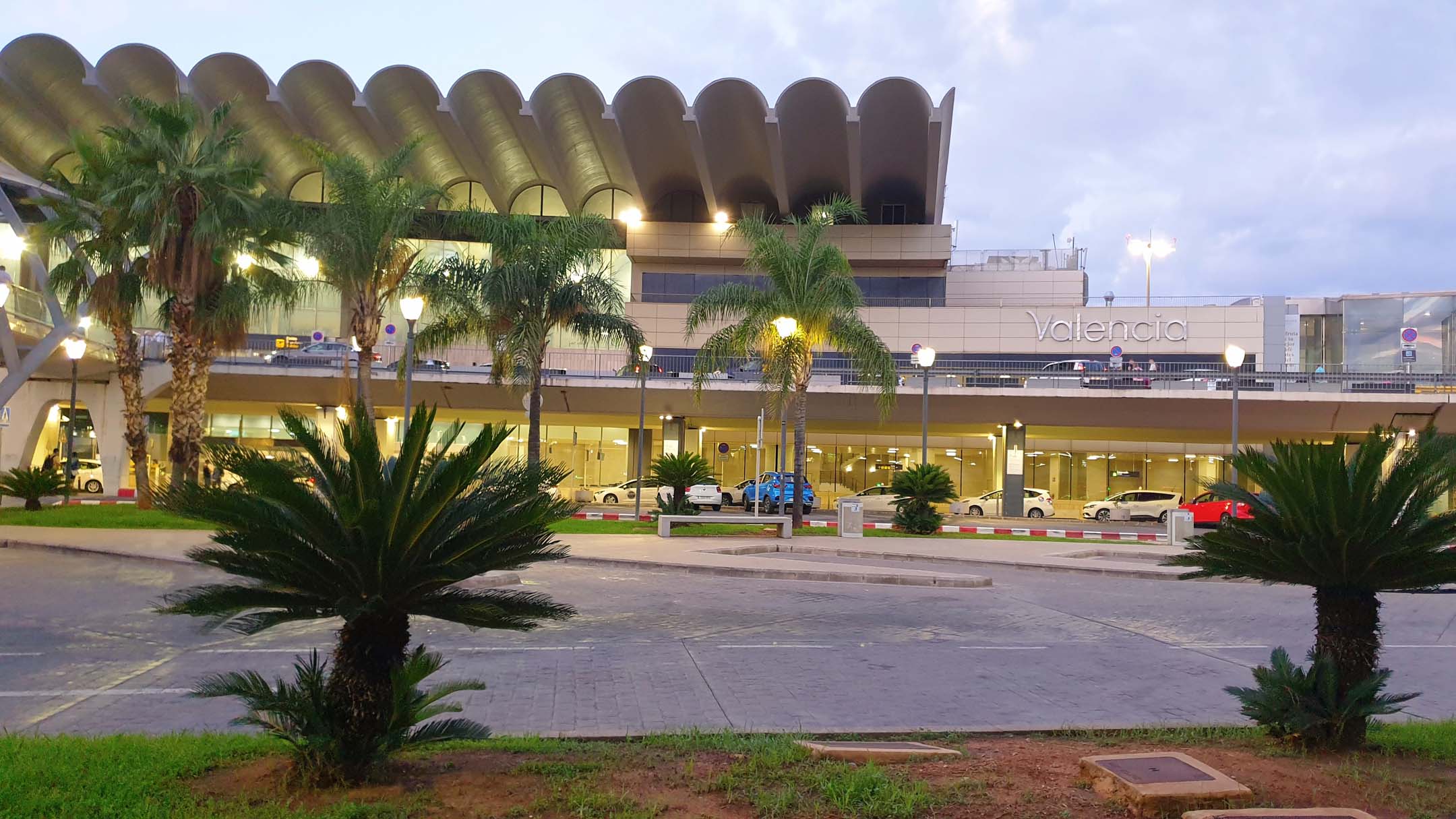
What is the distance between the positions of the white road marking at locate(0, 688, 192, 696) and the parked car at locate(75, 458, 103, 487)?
38.8 meters

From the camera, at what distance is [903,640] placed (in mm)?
11398

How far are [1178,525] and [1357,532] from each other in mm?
22811

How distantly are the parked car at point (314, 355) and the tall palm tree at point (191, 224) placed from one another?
1398 centimetres

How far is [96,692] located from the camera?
816cm

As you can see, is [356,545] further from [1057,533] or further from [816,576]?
[1057,533]

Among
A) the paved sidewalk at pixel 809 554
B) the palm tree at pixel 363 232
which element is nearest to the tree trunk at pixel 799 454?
the paved sidewalk at pixel 809 554

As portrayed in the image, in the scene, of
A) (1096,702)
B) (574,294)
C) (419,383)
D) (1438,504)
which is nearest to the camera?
(1438,504)

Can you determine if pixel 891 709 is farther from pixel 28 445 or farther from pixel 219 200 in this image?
pixel 28 445

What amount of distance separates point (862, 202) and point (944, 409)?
1547cm

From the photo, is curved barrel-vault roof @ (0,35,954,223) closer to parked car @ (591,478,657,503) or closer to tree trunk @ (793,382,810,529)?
parked car @ (591,478,657,503)

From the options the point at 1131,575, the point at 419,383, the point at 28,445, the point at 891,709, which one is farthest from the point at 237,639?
the point at 419,383

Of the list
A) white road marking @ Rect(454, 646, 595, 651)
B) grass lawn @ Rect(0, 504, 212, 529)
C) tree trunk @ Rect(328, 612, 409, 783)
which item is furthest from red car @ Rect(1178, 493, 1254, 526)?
tree trunk @ Rect(328, 612, 409, 783)

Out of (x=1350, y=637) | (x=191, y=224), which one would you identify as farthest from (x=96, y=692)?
(x=191, y=224)

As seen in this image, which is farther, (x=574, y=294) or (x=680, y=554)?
(x=574, y=294)
